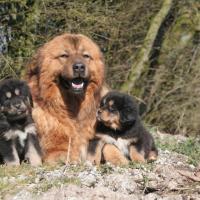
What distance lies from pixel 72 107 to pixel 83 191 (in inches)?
110

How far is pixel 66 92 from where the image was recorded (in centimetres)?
1016

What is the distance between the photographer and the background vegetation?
1616 cm

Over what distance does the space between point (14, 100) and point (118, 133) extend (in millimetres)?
1539

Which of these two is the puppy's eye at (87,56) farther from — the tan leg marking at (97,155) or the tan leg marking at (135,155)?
the tan leg marking at (135,155)

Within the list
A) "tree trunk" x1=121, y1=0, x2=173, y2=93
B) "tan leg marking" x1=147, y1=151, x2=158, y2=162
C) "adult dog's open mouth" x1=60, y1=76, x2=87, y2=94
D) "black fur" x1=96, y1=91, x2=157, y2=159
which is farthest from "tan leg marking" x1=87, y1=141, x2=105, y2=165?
"tree trunk" x1=121, y1=0, x2=173, y2=93

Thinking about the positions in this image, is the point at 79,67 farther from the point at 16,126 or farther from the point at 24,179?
the point at 24,179

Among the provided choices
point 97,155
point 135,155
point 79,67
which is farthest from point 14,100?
point 135,155

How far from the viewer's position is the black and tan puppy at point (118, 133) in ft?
30.9

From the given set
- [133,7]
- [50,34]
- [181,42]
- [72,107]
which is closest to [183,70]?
[181,42]

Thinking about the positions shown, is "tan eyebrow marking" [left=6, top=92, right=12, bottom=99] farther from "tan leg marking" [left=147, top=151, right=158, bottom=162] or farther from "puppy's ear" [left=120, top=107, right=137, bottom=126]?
"tan leg marking" [left=147, top=151, right=158, bottom=162]

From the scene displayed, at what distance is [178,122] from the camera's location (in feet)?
65.5

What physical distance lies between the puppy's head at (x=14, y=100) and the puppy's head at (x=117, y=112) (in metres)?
1.06

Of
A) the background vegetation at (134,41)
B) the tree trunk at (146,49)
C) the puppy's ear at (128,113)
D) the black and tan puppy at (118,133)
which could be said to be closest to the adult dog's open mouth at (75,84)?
the black and tan puppy at (118,133)

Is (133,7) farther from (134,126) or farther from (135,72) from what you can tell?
(134,126)
